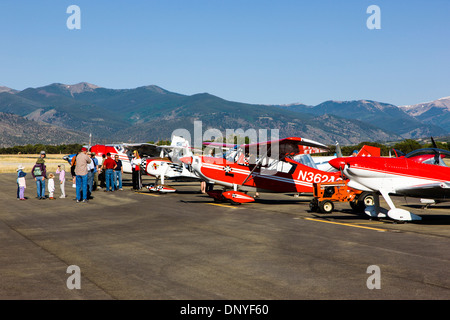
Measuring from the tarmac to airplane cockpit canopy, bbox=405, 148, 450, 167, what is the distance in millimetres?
1681

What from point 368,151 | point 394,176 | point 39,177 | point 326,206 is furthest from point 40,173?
point 394,176

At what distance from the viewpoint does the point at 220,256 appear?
8.38m

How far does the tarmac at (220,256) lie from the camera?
20.0ft

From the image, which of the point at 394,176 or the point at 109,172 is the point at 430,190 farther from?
the point at 109,172

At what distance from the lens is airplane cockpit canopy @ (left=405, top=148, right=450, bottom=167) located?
13.4 meters

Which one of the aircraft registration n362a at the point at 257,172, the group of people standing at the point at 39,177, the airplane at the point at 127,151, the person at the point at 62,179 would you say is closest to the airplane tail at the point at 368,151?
the aircraft registration n362a at the point at 257,172

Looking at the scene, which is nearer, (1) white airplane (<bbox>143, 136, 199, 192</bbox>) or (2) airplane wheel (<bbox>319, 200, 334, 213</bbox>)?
(2) airplane wheel (<bbox>319, 200, 334, 213</bbox>)

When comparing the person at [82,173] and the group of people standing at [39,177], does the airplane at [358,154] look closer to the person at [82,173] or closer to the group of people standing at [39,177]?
the person at [82,173]

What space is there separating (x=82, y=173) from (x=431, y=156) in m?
12.2

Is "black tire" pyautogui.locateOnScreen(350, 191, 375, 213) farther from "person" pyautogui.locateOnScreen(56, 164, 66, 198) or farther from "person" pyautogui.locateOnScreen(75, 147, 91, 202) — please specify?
"person" pyautogui.locateOnScreen(56, 164, 66, 198)

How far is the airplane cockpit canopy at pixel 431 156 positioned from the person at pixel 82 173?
11494 mm

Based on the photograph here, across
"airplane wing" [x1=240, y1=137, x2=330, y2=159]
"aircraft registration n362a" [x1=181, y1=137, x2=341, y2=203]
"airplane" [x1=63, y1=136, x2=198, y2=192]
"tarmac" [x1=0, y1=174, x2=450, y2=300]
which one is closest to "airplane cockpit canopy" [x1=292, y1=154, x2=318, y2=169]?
"aircraft registration n362a" [x1=181, y1=137, x2=341, y2=203]

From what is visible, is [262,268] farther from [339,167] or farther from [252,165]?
[252,165]

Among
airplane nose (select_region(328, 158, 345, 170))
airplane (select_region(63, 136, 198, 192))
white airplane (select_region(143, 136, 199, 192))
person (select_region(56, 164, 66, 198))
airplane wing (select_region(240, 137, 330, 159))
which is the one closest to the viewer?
airplane nose (select_region(328, 158, 345, 170))
